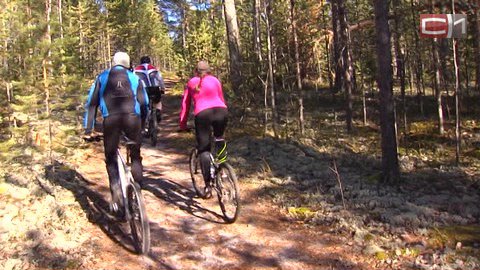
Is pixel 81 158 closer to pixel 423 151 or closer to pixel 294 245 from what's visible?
pixel 294 245

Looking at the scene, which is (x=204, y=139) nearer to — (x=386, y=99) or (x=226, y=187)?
(x=226, y=187)

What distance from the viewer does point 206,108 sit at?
6.35m

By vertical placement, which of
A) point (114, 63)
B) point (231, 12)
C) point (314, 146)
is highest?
point (231, 12)

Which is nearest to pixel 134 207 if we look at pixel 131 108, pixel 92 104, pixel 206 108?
pixel 131 108

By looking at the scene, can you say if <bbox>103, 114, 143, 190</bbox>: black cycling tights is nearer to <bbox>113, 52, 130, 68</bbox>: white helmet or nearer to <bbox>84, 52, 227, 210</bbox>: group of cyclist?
<bbox>84, 52, 227, 210</bbox>: group of cyclist

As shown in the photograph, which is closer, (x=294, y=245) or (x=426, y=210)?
(x=294, y=245)

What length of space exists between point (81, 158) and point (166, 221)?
4855mm

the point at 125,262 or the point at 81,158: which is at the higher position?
the point at 81,158

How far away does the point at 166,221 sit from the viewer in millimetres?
6719

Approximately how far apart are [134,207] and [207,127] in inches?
68.1

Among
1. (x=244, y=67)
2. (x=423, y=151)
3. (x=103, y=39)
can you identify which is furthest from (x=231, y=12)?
(x=103, y=39)

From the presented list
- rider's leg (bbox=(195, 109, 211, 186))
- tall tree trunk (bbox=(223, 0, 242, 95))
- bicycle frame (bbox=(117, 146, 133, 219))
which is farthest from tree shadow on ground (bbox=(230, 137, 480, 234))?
tall tree trunk (bbox=(223, 0, 242, 95))

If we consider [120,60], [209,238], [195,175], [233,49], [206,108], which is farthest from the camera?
[233,49]

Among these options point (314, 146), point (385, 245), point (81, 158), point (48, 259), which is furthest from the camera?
point (314, 146)
